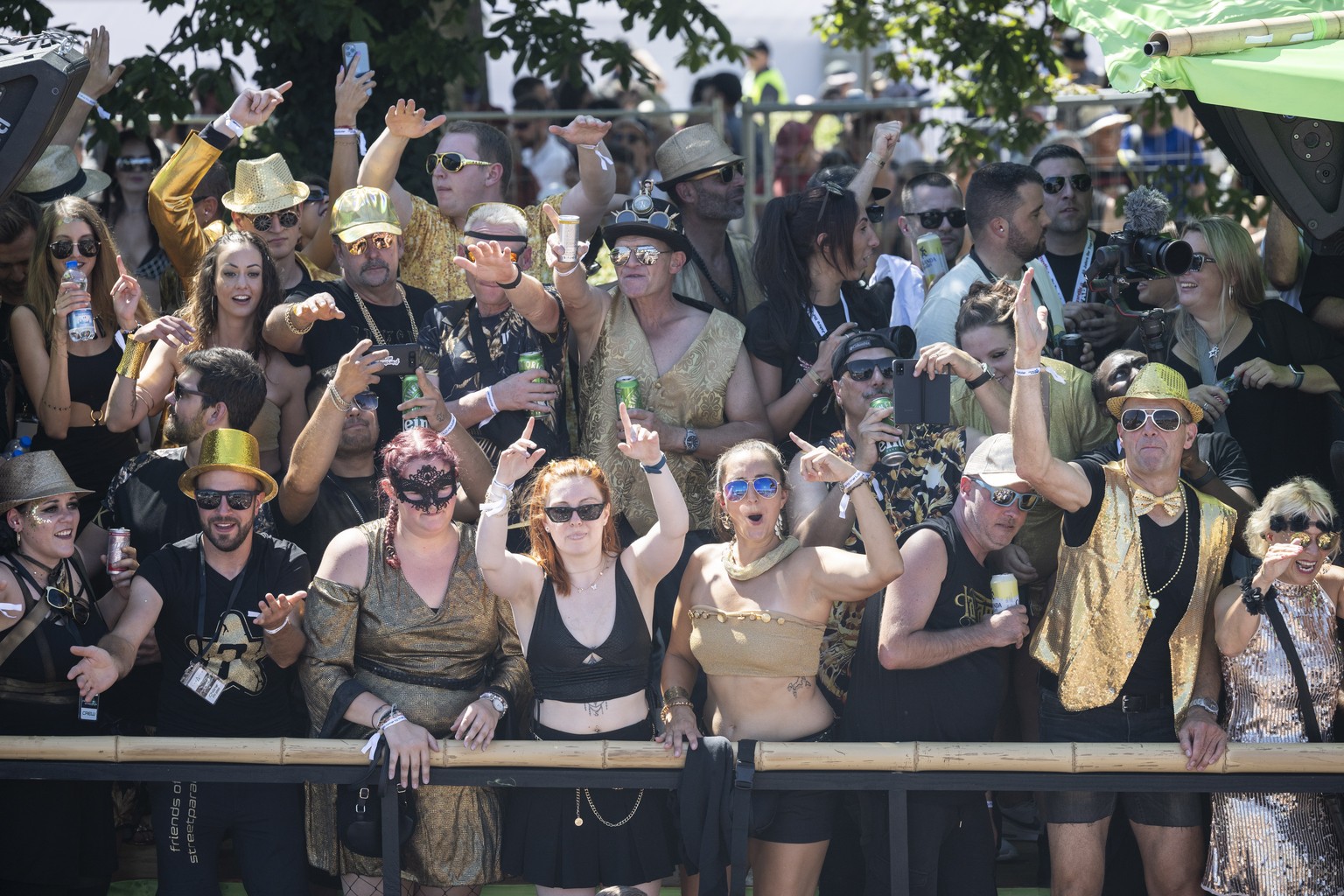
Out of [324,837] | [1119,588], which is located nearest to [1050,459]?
[1119,588]

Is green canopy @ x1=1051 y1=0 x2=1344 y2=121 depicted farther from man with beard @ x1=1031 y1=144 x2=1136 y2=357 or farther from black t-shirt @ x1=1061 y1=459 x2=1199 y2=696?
man with beard @ x1=1031 y1=144 x2=1136 y2=357

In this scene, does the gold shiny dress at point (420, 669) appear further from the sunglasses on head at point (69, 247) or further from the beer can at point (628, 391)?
the sunglasses on head at point (69, 247)

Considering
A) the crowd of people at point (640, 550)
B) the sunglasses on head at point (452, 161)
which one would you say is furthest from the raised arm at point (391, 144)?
the crowd of people at point (640, 550)

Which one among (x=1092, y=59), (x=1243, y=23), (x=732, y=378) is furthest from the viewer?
(x=1092, y=59)

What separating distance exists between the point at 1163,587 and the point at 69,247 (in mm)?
3924

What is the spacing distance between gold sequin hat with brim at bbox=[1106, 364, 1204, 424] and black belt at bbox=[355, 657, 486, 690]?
223cm

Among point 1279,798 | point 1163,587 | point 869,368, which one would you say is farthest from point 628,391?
point 1279,798

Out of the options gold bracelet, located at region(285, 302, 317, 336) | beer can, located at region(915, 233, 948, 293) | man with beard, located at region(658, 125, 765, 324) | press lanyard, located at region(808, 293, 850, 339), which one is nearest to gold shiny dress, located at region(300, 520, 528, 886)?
gold bracelet, located at region(285, 302, 317, 336)

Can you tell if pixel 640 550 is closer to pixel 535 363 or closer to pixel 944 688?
pixel 535 363

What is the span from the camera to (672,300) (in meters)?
5.96

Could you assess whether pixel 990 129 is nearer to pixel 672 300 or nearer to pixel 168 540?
pixel 672 300

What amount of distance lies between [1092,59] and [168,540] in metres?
8.87

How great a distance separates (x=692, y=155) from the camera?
6422mm

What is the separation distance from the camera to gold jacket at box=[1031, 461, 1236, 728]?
16.3ft
